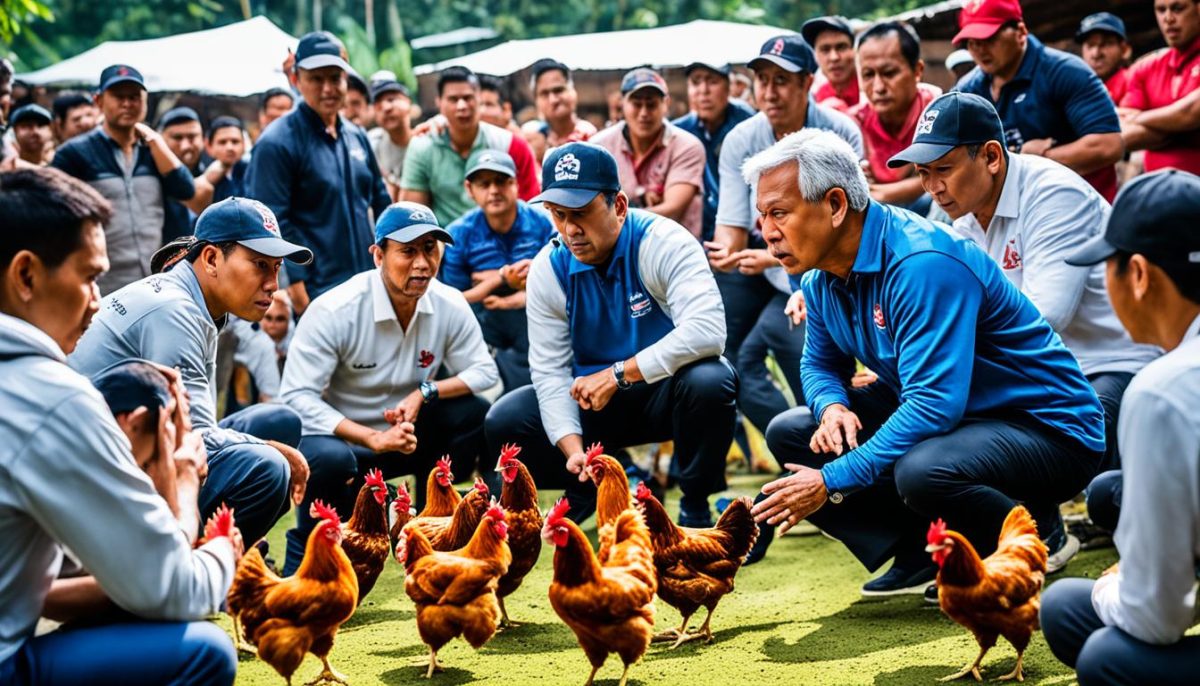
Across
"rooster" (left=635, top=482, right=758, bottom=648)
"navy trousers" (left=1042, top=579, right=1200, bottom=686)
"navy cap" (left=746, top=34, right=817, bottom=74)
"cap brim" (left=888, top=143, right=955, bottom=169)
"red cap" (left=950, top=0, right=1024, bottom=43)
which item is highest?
"red cap" (left=950, top=0, right=1024, bottom=43)

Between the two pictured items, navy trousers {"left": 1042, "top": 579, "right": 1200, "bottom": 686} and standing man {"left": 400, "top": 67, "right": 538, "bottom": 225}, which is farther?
standing man {"left": 400, "top": 67, "right": 538, "bottom": 225}

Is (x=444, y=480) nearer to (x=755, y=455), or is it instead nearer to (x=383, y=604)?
(x=383, y=604)

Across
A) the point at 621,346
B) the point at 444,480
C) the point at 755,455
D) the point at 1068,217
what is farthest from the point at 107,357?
the point at 755,455

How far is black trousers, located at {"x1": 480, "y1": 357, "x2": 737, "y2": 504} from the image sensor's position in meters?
5.75

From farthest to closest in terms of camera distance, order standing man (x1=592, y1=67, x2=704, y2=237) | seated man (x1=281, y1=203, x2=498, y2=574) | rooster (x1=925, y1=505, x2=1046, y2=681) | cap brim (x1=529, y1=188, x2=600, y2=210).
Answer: standing man (x1=592, y1=67, x2=704, y2=237) < seated man (x1=281, y1=203, x2=498, y2=574) < cap brim (x1=529, y1=188, x2=600, y2=210) < rooster (x1=925, y1=505, x2=1046, y2=681)

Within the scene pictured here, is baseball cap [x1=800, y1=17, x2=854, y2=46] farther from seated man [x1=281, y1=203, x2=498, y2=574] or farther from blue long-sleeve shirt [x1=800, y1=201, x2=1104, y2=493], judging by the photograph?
blue long-sleeve shirt [x1=800, y1=201, x2=1104, y2=493]

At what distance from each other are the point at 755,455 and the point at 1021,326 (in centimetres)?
411

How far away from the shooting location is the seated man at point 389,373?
5.94 metres

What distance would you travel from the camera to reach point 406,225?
5.98 meters

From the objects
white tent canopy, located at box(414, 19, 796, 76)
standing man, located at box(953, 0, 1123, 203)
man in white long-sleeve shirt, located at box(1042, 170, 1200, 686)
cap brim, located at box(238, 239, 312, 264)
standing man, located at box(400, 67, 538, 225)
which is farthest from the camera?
white tent canopy, located at box(414, 19, 796, 76)

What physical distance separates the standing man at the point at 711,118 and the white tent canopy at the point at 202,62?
694 centimetres

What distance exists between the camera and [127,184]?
27.1ft

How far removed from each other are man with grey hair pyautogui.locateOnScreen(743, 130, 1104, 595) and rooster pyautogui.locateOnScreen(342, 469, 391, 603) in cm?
172

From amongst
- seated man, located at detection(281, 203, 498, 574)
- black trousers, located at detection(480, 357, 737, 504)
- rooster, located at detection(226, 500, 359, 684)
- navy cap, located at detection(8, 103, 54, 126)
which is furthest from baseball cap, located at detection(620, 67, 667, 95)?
navy cap, located at detection(8, 103, 54, 126)
